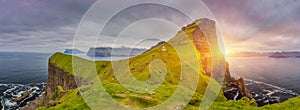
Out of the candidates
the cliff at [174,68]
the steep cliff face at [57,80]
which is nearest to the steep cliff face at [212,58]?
the cliff at [174,68]

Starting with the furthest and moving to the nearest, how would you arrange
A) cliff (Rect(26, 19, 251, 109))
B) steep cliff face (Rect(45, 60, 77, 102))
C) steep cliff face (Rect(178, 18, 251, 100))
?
steep cliff face (Rect(178, 18, 251, 100))
steep cliff face (Rect(45, 60, 77, 102))
cliff (Rect(26, 19, 251, 109))

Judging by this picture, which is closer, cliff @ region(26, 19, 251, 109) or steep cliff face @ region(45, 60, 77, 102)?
cliff @ region(26, 19, 251, 109)

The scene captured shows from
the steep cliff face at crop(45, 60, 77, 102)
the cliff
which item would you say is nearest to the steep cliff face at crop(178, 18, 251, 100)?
the cliff

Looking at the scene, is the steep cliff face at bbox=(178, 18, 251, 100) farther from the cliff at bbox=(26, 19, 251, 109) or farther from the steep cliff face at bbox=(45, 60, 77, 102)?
the steep cliff face at bbox=(45, 60, 77, 102)

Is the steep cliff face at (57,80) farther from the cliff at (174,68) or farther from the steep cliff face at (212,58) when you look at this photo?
the steep cliff face at (212,58)

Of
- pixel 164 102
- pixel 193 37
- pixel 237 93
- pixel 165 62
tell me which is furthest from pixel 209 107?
pixel 193 37

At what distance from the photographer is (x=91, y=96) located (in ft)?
98.6

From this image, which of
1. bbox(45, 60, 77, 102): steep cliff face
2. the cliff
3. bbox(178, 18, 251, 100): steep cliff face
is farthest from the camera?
bbox(178, 18, 251, 100): steep cliff face

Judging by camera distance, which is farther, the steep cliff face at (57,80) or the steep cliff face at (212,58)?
the steep cliff face at (212,58)

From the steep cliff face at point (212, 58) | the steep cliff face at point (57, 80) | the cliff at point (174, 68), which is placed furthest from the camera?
the steep cliff face at point (212, 58)

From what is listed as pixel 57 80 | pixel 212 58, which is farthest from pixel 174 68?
pixel 57 80

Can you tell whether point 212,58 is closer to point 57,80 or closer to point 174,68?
point 174,68

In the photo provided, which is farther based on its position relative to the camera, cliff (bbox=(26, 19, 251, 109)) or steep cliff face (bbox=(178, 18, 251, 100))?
steep cliff face (bbox=(178, 18, 251, 100))

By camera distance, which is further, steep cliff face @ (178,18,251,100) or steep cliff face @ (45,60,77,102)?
steep cliff face @ (178,18,251,100)
